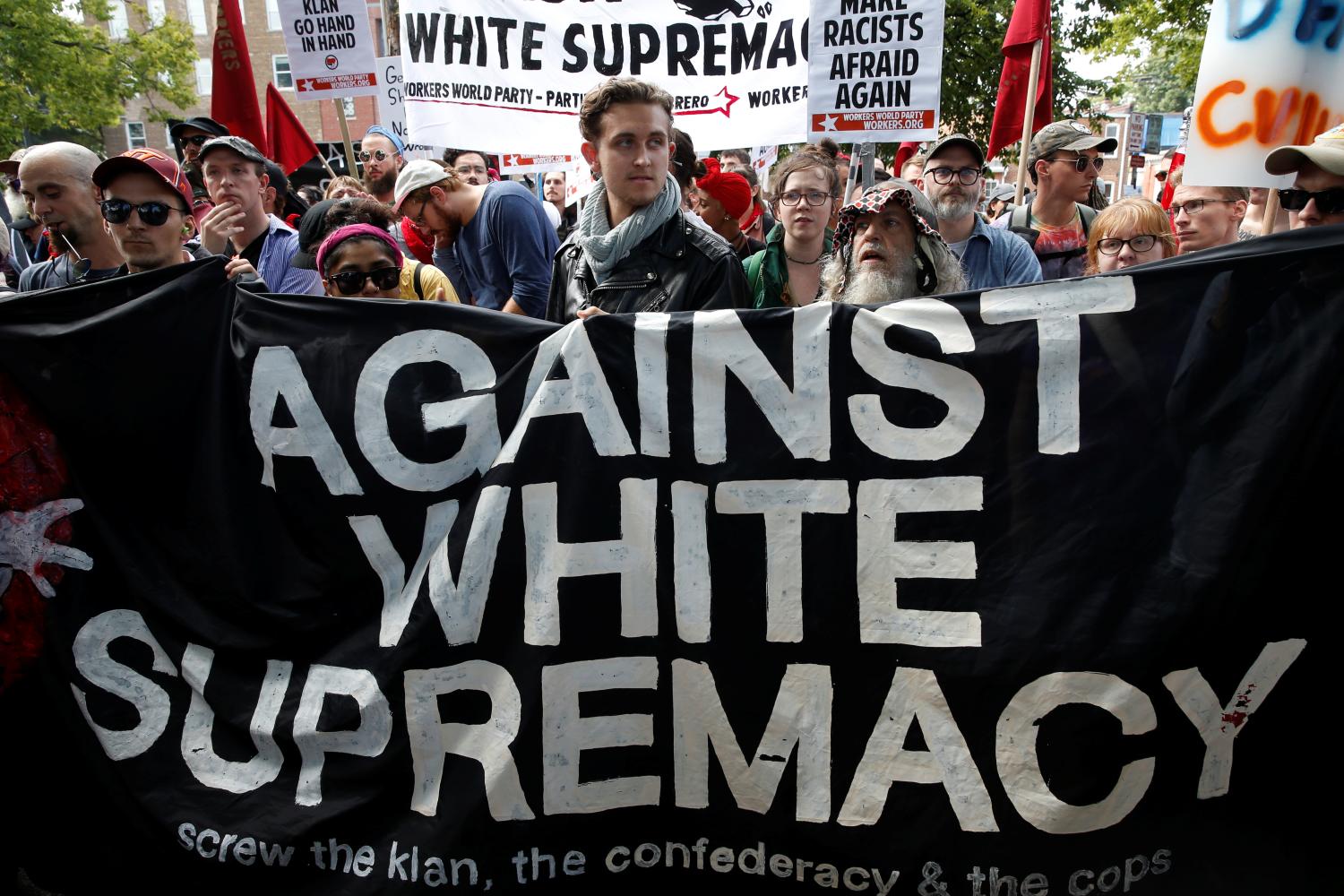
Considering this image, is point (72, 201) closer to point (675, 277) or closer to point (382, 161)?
point (675, 277)

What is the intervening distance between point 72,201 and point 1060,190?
4.32 m

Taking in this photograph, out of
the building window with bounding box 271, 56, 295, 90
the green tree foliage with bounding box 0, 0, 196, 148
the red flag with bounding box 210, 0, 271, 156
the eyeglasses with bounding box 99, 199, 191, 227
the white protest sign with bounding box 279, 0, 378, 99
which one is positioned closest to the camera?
the eyeglasses with bounding box 99, 199, 191, 227

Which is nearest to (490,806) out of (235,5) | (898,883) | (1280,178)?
(898,883)

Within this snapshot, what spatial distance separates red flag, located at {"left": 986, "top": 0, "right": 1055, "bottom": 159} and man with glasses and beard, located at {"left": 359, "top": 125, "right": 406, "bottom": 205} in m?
3.94

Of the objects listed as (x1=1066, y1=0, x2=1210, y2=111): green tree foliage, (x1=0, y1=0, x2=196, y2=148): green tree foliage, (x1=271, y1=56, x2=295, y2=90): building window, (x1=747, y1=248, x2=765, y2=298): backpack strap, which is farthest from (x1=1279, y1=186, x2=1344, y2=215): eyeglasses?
(x1=271, y1=56, x2=295, y2=90): building window

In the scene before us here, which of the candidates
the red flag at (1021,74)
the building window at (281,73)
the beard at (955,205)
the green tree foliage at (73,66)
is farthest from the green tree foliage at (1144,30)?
the building window at (281,73)

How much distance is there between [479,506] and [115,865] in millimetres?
1321

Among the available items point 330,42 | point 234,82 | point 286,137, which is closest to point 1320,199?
point 330,42

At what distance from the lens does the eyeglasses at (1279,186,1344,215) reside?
102 inches

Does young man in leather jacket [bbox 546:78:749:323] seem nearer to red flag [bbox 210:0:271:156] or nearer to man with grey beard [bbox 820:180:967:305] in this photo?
man with grey beard [bbox 820:180:967:305]

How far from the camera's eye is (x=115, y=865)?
8.57 ft

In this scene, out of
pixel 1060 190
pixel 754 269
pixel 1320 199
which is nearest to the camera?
pixel 1320 199

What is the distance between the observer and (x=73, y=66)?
2642 centimetres

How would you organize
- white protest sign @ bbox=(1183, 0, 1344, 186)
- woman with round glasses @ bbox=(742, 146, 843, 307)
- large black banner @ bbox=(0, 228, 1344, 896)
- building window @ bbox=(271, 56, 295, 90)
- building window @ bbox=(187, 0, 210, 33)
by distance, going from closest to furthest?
large black banner @ bbox=(0, 228, 1344, 896), white protest sign @ bbox=(1183, 0, 1344, 186), woman with round glasses @ bbox=(742, 146, 843, 307), building window @ bbox=(187, 0, 210, 33), building window @ bbox=(271, 56, 295, 90)
